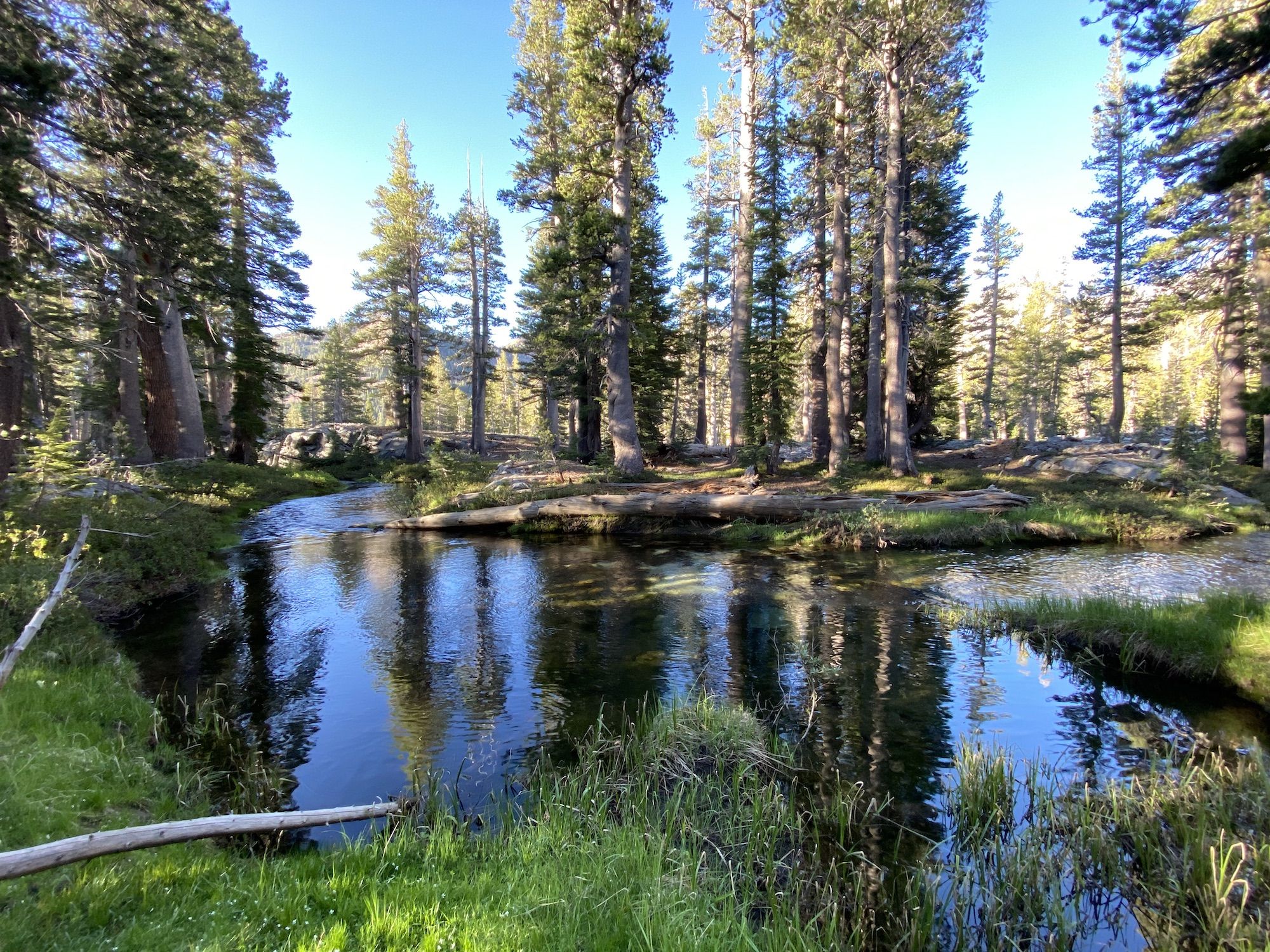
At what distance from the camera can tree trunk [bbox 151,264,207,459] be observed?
70.5ft

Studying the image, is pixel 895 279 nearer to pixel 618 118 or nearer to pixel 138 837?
pixel 618 118

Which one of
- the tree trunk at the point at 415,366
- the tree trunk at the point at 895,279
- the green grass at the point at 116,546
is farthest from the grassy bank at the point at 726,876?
the tree trunk at the point at 415,366

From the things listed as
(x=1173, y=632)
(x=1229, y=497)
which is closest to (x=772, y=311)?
(x=1229, y=497)

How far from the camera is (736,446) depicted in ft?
81.6

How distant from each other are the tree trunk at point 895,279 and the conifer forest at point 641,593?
0.19 metres

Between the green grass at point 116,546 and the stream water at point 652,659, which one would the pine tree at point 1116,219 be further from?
the green grass at point 116,546

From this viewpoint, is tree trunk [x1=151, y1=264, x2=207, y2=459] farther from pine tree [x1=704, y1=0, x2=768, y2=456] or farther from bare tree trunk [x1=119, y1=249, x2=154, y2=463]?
pine tree [x1=704, y1=0, x2=768, y2=456]

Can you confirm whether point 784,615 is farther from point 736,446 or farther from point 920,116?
point 920,116

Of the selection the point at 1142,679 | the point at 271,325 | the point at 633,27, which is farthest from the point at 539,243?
the point at 1142,679

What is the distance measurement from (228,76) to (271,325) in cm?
1377

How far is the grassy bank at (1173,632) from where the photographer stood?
21.7 ft

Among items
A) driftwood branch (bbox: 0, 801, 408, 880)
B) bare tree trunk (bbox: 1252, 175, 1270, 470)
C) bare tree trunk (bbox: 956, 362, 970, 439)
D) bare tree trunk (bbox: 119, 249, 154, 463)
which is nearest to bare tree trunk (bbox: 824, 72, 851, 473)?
bare tree trunk (bbox: 1252, 175, 1270, 470)

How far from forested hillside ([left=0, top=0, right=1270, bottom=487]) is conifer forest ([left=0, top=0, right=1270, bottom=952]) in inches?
7.7

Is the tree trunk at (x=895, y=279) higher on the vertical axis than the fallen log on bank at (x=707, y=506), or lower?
higher
